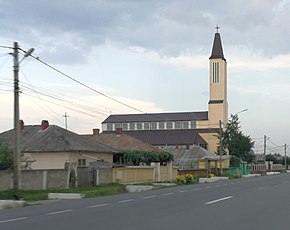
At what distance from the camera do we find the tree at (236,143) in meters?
115

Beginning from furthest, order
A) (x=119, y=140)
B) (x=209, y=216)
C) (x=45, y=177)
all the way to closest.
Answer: (x=119, y=140), (x=45, y=177), (x=209, y=216)

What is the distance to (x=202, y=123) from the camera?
13888 cm

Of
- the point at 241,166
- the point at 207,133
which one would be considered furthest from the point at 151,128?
the point at 241,166

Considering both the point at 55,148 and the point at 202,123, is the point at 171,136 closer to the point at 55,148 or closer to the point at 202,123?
the point at 202,123

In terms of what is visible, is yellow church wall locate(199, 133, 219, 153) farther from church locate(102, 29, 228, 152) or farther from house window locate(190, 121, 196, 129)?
house window locate(190, 121, 196, 129)

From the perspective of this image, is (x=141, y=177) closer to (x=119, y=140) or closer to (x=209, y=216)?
(x=119, y=140)

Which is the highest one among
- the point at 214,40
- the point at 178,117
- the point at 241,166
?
the point at 214,40

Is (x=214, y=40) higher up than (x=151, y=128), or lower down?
higher up

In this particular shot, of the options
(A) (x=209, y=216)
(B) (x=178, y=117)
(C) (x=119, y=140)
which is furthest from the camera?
(B) (x=178, y=117)

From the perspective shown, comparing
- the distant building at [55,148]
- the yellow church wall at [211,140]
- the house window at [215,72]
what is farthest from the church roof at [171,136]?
the distant building at [55,148]

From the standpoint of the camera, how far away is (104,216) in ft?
56.4

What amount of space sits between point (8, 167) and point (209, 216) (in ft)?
71.8

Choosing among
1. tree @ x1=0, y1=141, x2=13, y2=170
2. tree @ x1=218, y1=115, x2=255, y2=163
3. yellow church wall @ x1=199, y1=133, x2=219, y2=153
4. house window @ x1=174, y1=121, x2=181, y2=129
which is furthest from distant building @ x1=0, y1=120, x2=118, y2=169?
house window @ x1=174, y1=121, x2=181, y2=129

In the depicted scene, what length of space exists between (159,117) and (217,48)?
75.9ft
